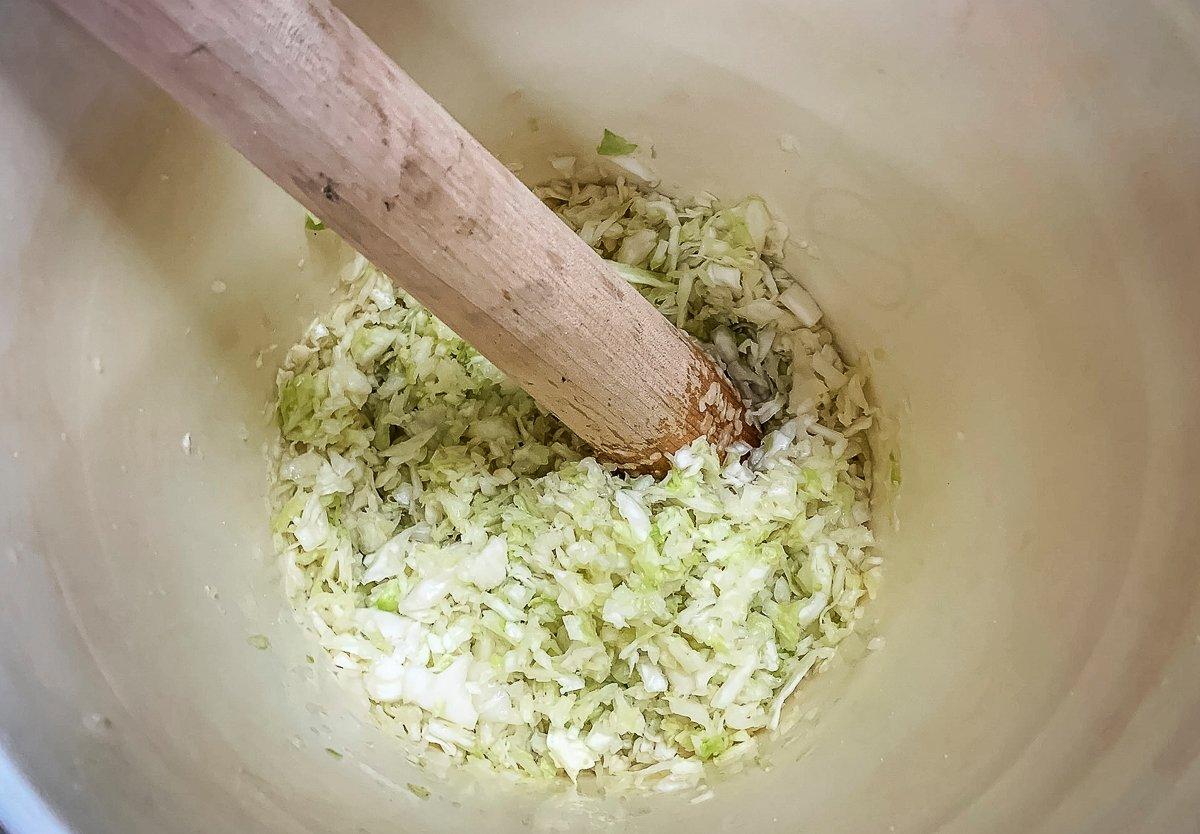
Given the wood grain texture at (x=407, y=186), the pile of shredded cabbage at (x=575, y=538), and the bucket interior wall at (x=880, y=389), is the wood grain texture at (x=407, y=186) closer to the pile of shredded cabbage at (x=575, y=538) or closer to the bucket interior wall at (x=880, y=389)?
the pile of shredded cabbage at (x=575, y=538)

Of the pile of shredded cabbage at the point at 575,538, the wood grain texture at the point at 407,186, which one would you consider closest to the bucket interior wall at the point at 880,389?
the pile of shredded cabbage at the point at 575,538

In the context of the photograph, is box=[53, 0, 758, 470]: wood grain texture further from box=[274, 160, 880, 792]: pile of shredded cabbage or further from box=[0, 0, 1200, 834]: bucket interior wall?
box=[0, 0, 1200, 834]: bucket interior wall

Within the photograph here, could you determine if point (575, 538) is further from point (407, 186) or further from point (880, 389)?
point (407, 186)

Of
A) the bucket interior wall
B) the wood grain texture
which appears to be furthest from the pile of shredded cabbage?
the wood grain texture

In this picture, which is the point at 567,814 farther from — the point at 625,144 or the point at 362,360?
the point at 625,144

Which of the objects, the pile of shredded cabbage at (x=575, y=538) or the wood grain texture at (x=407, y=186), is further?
the pile of shredded cabbage at (x=575, y=538)

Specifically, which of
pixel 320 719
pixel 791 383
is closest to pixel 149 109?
pixel 320 719
